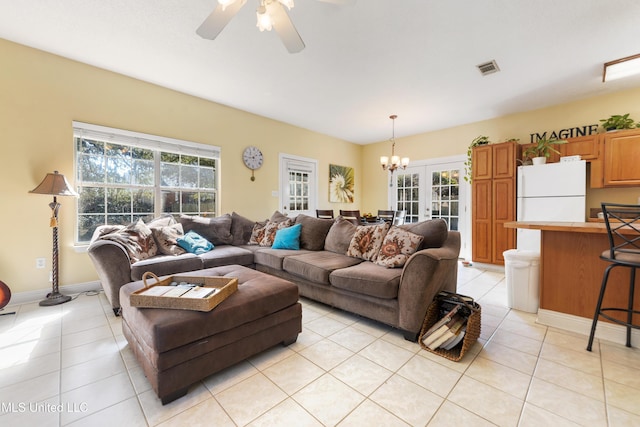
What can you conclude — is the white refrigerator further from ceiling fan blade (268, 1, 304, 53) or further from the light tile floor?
ceiling fan blade (268, 1, 304, 53)

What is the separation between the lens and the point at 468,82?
329 centimetres

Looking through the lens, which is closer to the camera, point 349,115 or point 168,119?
point 168,119

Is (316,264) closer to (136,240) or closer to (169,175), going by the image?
(136,240)

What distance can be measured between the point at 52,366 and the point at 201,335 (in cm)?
115

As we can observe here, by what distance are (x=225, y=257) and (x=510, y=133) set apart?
505cm

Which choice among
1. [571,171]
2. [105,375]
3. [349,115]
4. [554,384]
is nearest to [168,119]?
[349,115]

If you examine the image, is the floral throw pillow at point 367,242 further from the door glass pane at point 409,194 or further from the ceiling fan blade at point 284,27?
the door glass pane at point 409,194

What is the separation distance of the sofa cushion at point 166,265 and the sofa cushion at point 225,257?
10 centimetres

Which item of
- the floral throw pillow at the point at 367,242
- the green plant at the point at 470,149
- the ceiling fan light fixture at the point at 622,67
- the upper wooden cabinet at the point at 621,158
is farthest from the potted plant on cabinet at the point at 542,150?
the floral throw pillow at the point at 367,242

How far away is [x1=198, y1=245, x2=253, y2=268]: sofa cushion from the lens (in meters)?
2.92

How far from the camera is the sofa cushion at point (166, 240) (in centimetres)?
294

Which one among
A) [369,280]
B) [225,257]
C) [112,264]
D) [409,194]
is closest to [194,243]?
[225,257]

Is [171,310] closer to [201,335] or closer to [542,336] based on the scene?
[201,335]

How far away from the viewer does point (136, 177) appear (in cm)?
345
